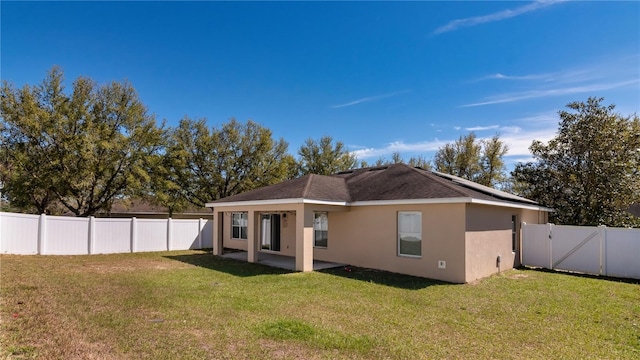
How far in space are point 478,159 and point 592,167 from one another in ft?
47.8

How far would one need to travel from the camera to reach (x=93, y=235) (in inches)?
612

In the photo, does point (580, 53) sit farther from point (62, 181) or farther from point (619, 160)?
point (62, 181)

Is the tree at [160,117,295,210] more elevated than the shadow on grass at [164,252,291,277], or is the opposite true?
the tree at [160,117,295,210]

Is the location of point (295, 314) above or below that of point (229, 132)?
below

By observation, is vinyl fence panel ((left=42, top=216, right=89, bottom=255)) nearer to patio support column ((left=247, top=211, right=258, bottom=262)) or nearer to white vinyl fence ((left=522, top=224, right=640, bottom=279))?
patio support column ((left=247, top=211, right=258, bottom=262))

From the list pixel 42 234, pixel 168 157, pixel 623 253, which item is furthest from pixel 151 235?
pixel 623 253

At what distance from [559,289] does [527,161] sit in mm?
13677

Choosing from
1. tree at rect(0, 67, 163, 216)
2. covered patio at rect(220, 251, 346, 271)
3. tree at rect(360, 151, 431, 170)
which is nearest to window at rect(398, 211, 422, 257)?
covered patio at rect(220, 251, 346, 271)

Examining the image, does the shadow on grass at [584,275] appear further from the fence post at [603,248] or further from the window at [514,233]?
the window at [514,233]

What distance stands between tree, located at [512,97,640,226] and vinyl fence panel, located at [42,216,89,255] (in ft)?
76.8

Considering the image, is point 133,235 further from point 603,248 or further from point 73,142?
point 603,248

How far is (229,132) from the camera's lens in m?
28.6

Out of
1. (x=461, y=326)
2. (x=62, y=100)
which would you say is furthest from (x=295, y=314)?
(x=62, y=100)

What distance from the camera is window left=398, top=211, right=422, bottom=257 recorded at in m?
11.3
